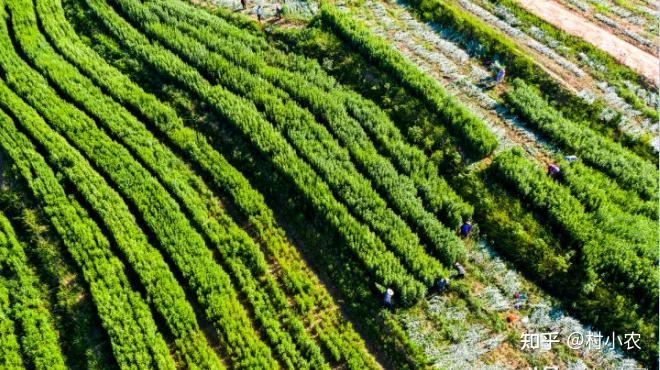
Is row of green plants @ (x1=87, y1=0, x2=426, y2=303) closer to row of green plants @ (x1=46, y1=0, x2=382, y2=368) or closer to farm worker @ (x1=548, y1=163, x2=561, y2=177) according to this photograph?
row of green plants @ (x1=46, y1=0, x2=382, y2=368)

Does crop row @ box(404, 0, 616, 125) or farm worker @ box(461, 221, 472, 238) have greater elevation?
crop row @ box(404, 0, 616, 125)

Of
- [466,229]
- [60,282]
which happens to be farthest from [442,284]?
[60,282]

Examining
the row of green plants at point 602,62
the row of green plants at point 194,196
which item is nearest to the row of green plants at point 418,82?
the row of green plants at point 602,62

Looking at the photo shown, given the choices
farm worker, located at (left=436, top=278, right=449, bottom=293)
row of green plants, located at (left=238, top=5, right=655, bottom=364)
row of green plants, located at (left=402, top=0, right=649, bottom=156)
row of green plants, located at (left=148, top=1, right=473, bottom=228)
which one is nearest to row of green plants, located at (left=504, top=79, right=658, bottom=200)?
row of green plants, located at (left=402, top=0, right=649, bottom=156)

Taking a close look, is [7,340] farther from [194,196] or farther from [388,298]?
[388,298]

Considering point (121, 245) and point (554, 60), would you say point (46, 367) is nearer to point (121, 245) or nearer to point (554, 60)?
point (121, 245)

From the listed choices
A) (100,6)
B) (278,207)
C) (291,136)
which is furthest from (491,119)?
(100,6)

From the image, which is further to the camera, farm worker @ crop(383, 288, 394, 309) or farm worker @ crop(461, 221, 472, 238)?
farm worker @ crop(461, 221, 472, 238)
